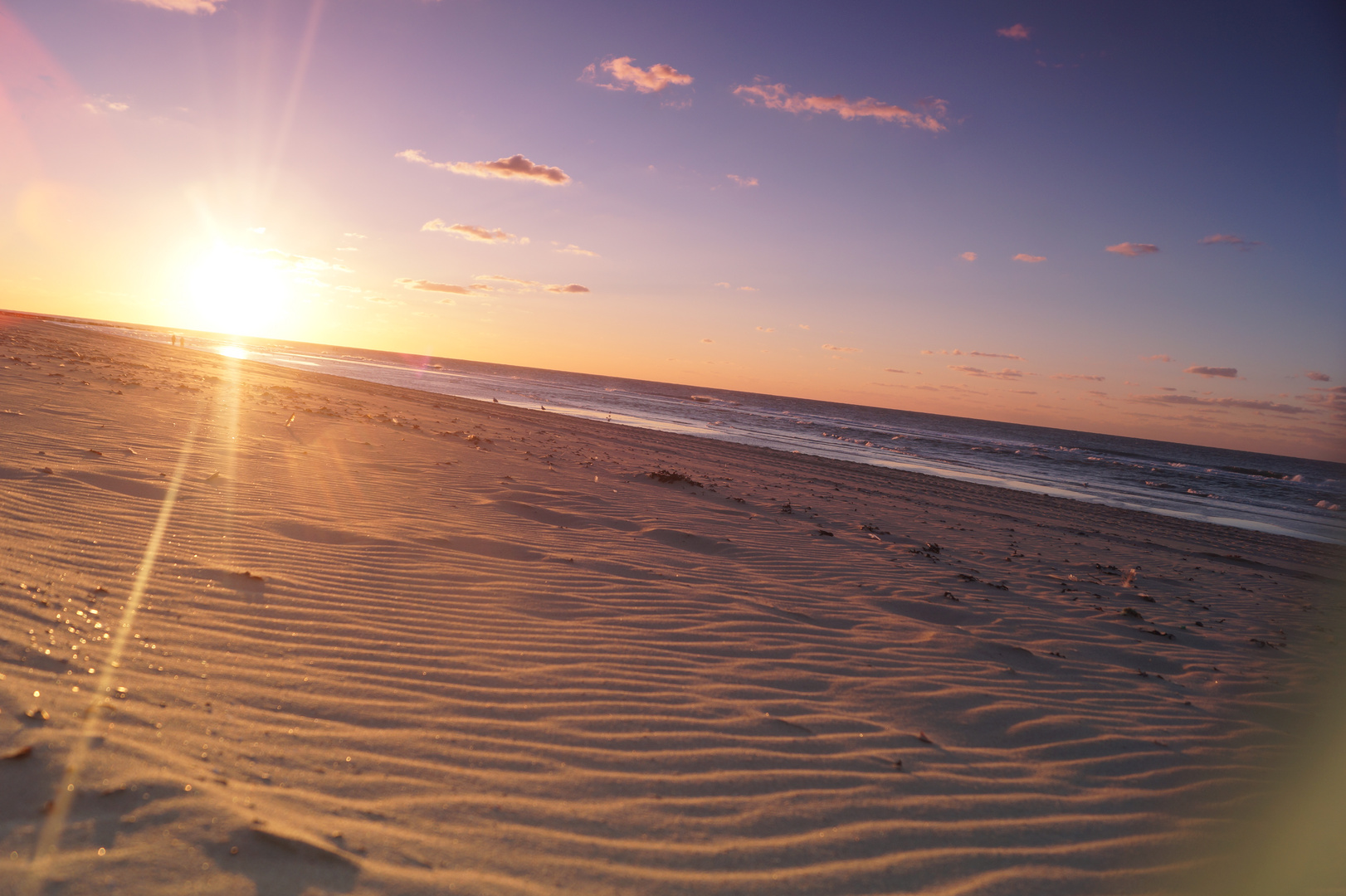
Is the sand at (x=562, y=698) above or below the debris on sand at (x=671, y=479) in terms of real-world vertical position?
below

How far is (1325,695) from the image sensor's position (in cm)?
467

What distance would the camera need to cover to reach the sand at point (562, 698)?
2004 mm

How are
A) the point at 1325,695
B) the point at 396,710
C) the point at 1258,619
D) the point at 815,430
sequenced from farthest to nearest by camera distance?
the point at 815,430 → the point at 1258,619 → the point at 1325,695 → the point at 396,710

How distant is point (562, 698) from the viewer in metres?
3.14

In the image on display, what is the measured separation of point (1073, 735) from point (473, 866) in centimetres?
337

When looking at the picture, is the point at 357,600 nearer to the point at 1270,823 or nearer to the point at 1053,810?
the point at 1053,810

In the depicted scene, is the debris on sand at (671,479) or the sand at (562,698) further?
the debris on sand at (671,479)

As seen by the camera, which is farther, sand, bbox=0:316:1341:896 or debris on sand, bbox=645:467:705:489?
→ debris on sand, bbox=645:467:705:489

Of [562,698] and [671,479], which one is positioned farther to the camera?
[671,479]

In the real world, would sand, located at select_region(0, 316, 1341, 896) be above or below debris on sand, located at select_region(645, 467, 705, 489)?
below

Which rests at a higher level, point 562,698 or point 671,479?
point 671,479

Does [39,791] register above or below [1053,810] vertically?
above

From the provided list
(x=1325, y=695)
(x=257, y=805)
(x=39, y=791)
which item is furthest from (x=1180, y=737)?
(x=39, y=791)

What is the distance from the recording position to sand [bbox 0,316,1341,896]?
2.00 metres
